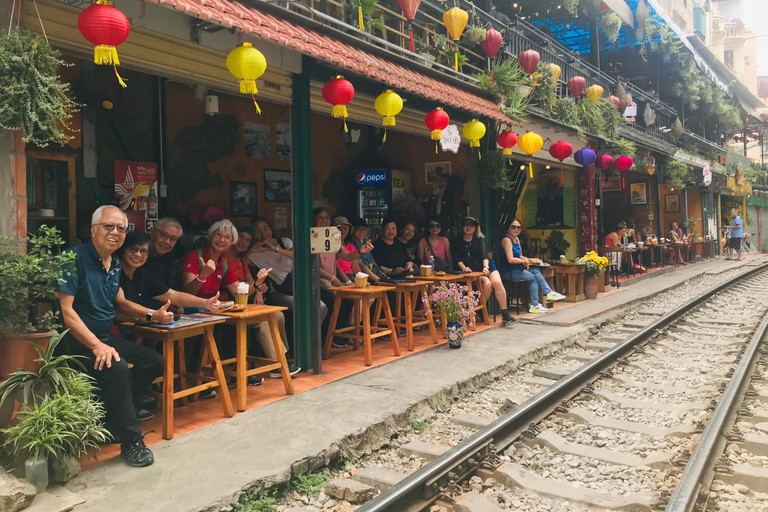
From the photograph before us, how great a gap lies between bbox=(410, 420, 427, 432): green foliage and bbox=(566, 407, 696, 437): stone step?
134cm

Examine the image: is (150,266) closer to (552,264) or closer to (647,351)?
(647,351)

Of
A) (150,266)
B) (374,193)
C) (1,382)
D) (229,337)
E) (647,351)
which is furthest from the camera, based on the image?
(374,193)

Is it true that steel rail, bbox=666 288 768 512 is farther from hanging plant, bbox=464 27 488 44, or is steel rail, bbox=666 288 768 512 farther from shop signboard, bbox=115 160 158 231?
shop signboard, bbox=115 160 158 231

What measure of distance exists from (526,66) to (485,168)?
7.70 ft

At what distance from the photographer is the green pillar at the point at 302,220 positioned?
6.29 meters

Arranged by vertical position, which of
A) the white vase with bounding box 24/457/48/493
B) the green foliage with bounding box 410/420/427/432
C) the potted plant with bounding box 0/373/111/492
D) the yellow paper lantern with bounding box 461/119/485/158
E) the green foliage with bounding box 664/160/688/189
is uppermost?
the green foliage with bounding box 664/160/688/189

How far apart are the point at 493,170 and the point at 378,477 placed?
23.3ft

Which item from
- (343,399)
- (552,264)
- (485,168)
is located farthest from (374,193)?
(343,399)

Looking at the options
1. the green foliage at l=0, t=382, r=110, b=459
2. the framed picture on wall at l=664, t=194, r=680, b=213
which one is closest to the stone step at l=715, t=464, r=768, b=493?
the green foliage at l=0, t=382, r=110, b=459

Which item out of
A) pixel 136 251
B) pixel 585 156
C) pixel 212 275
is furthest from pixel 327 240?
pixel 585 156

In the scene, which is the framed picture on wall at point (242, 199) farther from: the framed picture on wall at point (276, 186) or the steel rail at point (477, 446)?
the steel rail at point (477, 446)

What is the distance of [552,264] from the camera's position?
12.3 m

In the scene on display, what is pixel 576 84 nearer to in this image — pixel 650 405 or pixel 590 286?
pixel 590 286

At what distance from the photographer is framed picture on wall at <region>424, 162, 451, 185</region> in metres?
11.0
